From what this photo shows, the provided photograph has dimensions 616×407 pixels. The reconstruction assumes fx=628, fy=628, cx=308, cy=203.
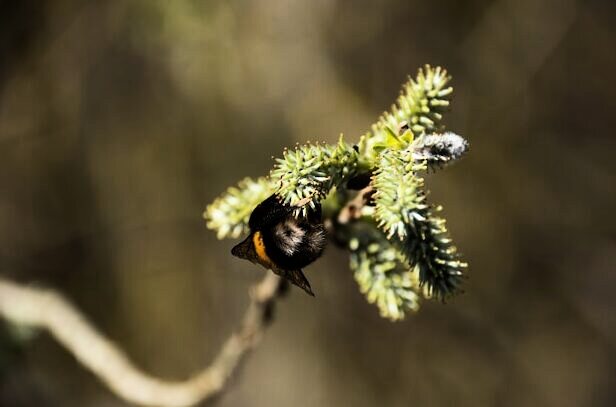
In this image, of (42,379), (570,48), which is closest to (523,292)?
(570,48)

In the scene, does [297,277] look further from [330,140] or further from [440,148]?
[330,140]

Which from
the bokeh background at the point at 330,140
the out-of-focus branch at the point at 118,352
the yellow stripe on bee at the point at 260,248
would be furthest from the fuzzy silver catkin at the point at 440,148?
the bokeh background at the point at 330,140

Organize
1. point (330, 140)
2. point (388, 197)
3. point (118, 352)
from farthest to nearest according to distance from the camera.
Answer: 1. point (330, 140)
2. point (118, 352)
3. point (388, 197)

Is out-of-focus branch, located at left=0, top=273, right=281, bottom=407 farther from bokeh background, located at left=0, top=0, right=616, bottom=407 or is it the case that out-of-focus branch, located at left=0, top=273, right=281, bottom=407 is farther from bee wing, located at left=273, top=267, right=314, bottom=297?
bokeh background, located at left=0, top=0, right=616, bottom=407

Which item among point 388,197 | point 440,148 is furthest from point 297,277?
point 440,148

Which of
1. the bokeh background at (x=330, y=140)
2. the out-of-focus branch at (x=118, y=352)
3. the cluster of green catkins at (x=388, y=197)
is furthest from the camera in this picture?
the bokeh background at (x=330, y=140)

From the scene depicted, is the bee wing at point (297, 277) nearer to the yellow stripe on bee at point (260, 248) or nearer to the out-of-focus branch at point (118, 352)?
the yellow stripe on bee at point (260, 248)
